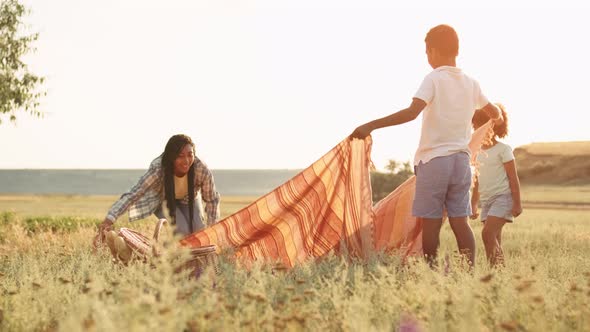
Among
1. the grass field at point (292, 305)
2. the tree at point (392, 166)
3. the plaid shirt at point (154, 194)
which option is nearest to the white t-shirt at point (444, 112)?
the grass field at point (292, 305)

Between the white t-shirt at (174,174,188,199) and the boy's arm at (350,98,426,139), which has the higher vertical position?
the boy's arm at (350,98,426,139)

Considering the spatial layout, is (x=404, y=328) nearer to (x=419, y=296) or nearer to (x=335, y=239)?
(x=419, y=296)

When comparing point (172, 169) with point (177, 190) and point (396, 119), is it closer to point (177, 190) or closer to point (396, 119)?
point (177, 190)

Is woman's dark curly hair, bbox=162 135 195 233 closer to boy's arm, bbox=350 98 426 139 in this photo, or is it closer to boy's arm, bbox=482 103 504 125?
boy's arm, bbox=350 98 426 139

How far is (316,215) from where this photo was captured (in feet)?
26.7

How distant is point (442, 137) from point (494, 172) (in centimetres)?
177

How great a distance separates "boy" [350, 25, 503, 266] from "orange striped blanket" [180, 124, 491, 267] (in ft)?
3.86

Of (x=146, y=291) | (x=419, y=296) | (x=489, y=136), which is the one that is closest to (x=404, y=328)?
(x=419, y=296)

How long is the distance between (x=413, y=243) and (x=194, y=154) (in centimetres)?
282

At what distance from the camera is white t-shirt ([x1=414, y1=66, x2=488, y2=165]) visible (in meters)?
6.60

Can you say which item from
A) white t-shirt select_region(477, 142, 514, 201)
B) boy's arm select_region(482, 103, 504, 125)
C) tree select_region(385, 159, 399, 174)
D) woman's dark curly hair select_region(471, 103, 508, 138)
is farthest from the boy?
tree select_region(385, 159, 399, 174)

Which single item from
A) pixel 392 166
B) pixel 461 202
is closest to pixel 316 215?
pixel 461 202

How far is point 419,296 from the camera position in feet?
15.3

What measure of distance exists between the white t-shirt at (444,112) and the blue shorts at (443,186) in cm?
Answer: 8
